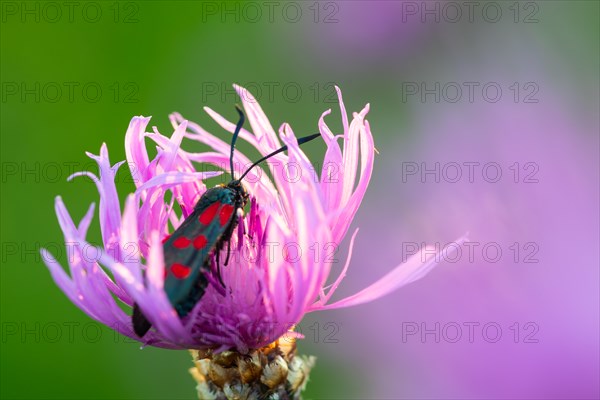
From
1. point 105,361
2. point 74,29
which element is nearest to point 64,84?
point 74,29

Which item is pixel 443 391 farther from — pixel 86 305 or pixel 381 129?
pixel 381 129

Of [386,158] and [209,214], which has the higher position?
[386,158]

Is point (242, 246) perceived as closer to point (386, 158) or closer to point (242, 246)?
point (242, 246)

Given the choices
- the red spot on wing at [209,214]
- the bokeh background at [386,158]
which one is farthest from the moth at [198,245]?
the bokeh background at [386,158]

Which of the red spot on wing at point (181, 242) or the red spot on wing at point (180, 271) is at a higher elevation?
the red spot on wing at point (181, 242)

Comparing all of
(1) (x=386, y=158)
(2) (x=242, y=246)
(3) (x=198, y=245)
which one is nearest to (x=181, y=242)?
(3) (x=198, y=245)

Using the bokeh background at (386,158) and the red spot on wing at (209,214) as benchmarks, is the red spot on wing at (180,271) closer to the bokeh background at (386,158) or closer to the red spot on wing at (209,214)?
the red spot on wing at (209,214)

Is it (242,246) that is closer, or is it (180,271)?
(180,271)
